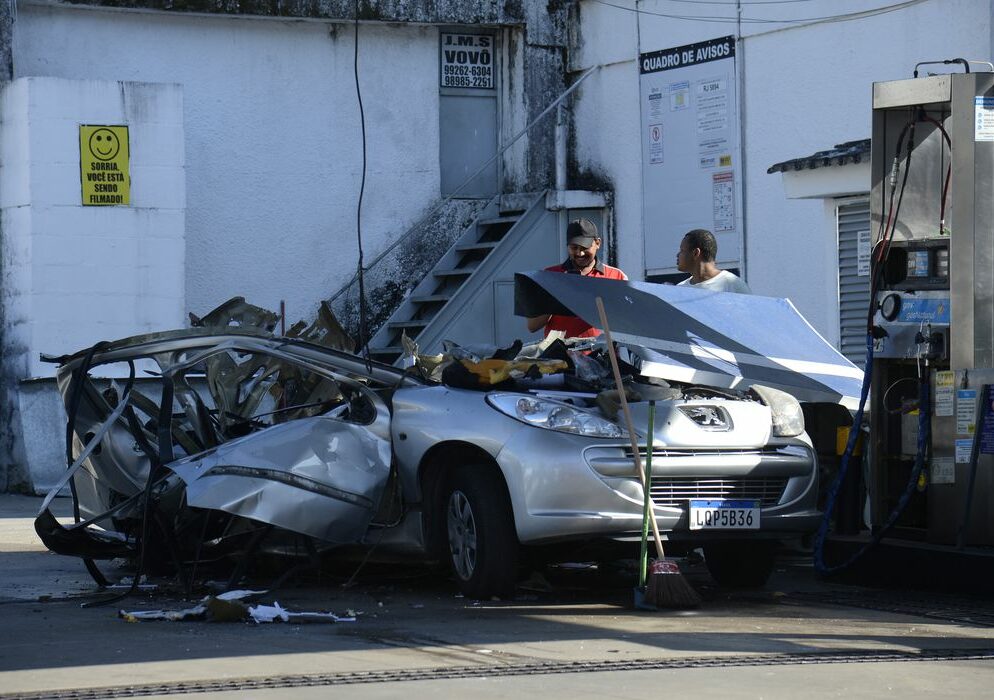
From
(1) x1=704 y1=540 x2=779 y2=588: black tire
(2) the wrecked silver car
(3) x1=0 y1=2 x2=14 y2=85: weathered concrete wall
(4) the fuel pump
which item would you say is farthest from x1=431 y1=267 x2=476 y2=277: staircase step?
(1) x1=704 y1=540 x2=779 y2=588: black tire

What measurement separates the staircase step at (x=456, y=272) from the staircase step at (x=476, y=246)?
21 cm

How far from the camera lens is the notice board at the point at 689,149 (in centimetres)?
1571

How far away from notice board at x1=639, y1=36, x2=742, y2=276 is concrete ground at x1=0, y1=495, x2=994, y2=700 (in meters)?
7.08

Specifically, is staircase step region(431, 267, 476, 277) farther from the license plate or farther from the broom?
the broom

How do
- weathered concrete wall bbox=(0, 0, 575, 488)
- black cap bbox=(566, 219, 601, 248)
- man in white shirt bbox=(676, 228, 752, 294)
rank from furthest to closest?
weathered concrete wall bbox=(0, 0, 575, 488) < black cap bbox=(566, 219, 601, 248) < man in white shirt bbox=(676, 228, 752, 294)

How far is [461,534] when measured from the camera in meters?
8.30

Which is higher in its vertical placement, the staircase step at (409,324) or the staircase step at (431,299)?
the staircase step at (431,299)

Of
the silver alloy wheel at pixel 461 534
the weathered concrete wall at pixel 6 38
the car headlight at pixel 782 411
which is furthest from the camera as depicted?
the weathered concrete wall at pixel 6 38

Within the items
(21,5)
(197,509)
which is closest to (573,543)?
(197,509)

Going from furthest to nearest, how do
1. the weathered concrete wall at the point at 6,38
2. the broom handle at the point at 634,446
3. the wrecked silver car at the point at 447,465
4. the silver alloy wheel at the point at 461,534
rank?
the weathered concrete wall at the point at 6,38, the silver alloy wheel at the point at 461,534, the wrecked silver car at the point at 447,465, the broom handle at the point at 634,446

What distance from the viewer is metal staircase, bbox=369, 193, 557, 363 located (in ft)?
56.3

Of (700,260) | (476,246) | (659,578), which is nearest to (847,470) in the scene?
(700,260)

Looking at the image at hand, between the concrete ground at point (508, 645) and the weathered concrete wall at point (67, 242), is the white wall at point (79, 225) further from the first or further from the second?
the concrete ground at point (508, 645)

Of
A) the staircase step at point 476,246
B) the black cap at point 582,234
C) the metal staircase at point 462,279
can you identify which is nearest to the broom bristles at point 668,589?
the black cap at point 582,234
